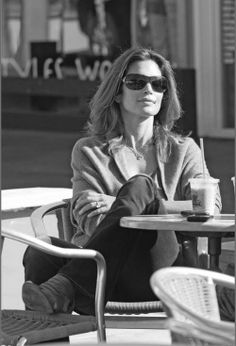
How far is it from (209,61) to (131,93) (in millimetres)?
10807

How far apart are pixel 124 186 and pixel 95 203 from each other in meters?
0.27

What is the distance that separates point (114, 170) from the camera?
14.4 ft

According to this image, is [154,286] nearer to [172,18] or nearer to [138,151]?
[138,151]

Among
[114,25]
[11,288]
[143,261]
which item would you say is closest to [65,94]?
[114,25]

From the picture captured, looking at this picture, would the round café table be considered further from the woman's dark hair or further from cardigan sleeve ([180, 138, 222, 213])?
the woman's dark hair

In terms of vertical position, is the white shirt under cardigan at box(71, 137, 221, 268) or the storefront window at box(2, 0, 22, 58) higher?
the storefront window at box(2, 0, 22, 58)

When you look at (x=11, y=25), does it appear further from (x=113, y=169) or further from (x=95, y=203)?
(x=95, y=203)

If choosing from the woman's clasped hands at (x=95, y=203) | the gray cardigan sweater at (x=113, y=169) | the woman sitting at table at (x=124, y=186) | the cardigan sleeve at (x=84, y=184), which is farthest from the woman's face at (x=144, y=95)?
the woman's clasped hands at (x=95, y=203)

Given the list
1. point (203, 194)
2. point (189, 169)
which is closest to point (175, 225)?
point (203, 194)

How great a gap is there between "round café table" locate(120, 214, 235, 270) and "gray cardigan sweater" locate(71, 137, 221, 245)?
337 mm

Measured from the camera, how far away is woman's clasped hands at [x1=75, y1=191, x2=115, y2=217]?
13.9 feet

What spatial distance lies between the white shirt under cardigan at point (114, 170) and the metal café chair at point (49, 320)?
0.54 m

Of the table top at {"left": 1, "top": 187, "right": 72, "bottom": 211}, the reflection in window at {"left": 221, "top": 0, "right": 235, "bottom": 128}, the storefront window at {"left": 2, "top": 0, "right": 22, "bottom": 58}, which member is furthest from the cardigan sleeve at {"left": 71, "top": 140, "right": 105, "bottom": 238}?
the storefront window at {"left": 2, "top": 0, "right": 22, "bottom": 58}

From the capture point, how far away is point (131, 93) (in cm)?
444
